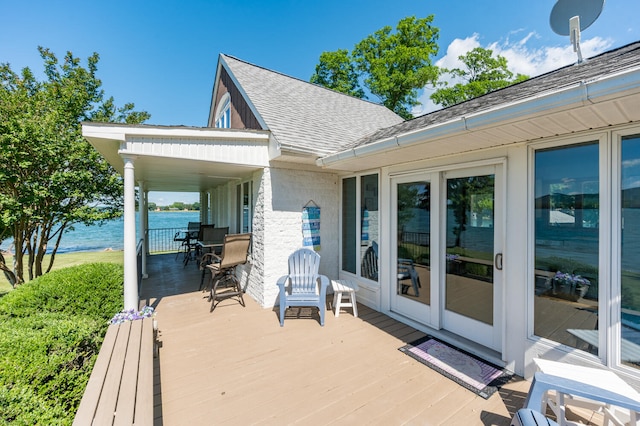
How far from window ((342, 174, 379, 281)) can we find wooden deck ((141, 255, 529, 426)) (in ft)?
3.42

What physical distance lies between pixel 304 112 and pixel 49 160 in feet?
21.6

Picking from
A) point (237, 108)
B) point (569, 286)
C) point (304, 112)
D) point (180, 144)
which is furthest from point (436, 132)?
point (237, 108)

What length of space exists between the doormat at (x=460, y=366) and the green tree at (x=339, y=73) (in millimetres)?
16843

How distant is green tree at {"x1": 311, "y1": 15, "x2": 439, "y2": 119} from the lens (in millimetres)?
16172

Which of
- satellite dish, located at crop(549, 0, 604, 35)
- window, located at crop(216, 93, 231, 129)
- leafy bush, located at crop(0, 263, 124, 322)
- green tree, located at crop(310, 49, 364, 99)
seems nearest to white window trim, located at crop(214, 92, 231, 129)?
window, located at crop(216, 93, 231, 129)

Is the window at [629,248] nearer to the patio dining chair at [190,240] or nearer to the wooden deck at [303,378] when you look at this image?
the wooden deck at [303,378]

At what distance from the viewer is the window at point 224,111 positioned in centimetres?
785

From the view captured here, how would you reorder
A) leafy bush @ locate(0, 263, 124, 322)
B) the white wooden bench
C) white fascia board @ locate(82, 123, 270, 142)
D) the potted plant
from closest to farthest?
the white wooden bench
the potted plant
leafy bush @ locate(0, 263, 124, 322)
white fascia board @ locate(82, 123, 270, 142)

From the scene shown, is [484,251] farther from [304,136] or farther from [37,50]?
[37,50]

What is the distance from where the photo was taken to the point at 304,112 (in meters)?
6.21

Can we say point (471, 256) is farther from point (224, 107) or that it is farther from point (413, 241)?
point (224, 107)

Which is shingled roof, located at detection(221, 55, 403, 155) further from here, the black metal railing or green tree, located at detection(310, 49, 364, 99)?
green tree, located at detection(310, 49, 364, 99)

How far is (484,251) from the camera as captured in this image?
3416 millimetres

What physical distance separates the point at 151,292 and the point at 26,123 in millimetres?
5076
